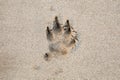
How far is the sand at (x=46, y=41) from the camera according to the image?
6.21 feet

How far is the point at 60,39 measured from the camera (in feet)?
6.42

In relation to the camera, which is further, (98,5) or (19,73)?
(98,5)

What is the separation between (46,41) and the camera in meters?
2.00

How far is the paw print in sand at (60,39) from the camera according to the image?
1938 mm

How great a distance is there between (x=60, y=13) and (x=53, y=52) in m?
0.30

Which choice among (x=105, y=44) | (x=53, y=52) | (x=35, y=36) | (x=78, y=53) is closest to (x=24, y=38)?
(x=35, y=36)

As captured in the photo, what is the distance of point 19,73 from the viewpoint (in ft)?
6.27

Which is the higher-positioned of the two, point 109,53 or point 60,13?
point 60,13

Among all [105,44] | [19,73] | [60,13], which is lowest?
[19,73]

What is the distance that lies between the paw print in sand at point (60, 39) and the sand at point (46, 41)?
0.03 meters

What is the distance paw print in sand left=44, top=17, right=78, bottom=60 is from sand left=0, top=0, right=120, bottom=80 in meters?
0.03

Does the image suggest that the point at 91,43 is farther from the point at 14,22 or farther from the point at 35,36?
the point at 14,22

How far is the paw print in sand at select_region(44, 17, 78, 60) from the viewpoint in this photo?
194 centimetres

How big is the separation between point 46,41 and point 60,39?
0.32 feet
